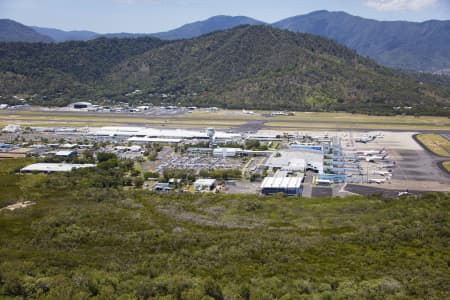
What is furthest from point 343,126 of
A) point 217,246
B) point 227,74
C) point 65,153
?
point 227,74

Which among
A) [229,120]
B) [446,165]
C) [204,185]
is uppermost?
[229,120]

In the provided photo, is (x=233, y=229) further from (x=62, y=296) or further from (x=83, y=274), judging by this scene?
(x=62, y=296)

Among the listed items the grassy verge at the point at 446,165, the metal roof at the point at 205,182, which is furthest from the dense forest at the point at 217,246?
the grassy verge at the point at 446,165

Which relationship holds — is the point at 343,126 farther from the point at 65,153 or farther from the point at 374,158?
the point at 65,153

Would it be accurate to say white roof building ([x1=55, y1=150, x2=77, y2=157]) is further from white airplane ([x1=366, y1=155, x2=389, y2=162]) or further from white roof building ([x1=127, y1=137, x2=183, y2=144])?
white airplane ([x1=366, y1=155, x2=389, y2=162])

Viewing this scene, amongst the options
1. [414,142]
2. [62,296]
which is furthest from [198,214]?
[414,142]
